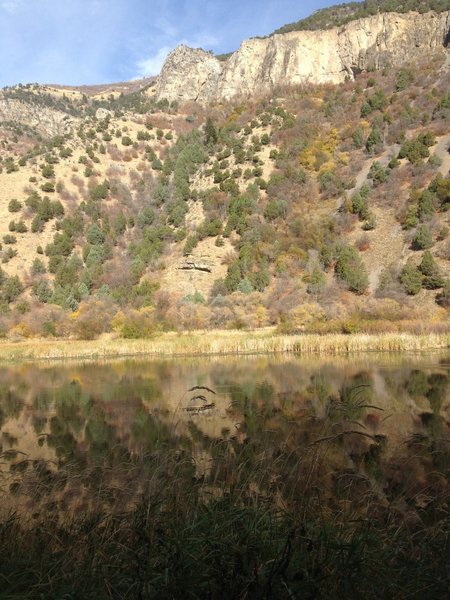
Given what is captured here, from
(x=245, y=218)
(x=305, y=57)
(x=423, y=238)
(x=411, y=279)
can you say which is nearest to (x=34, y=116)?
(x=305, y=57)

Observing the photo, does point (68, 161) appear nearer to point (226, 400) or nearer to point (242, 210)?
point (242, 210)

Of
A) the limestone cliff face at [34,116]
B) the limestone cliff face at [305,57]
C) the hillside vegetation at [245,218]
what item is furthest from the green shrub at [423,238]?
the limestone cliff face at [34,116]

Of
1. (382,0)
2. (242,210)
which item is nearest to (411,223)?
(242,210)

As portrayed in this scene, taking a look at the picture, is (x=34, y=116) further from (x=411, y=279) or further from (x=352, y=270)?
(x=411, y=279)

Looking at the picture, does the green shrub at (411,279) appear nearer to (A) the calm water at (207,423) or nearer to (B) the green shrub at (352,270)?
(B) the green shrub at (352,270)

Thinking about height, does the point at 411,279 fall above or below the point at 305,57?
below

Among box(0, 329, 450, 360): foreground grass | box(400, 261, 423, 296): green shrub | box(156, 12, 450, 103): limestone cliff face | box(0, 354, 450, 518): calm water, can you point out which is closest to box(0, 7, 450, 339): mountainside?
box(400, 261, 423, 296): green shrub
